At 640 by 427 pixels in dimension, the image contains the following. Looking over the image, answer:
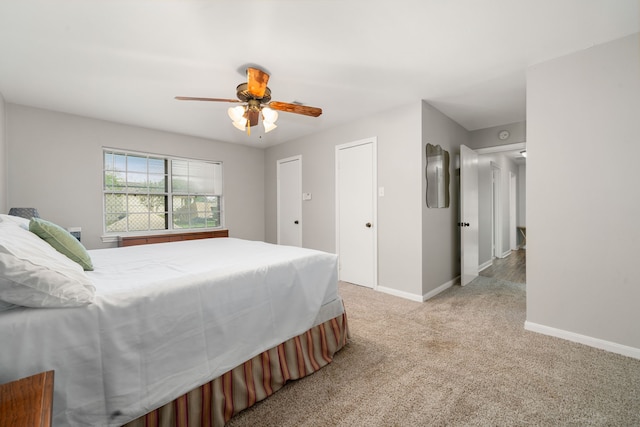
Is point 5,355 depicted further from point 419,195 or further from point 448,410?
point 419,195

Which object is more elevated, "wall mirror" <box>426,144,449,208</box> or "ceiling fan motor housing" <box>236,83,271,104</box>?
"ceiling fan motor housing" <box>236,83,271,104</box>

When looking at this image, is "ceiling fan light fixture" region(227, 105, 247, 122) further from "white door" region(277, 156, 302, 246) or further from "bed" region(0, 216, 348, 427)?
"white door" region(277, 156, 302, 246)

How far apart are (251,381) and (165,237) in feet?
10.8

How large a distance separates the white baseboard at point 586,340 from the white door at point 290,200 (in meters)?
3.33

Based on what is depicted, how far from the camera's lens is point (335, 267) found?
7.05ft

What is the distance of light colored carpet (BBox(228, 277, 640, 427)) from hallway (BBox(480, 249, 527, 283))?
1.93 m

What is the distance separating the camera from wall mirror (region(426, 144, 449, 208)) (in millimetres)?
3364

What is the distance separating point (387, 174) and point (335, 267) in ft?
6.02

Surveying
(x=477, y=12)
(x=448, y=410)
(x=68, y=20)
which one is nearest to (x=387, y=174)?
(x=477, y=12)

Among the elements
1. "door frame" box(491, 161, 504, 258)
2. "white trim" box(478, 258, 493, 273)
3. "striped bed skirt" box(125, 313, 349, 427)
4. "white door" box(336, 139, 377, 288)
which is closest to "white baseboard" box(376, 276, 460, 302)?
"white door" box(336, 139, 377, 288)

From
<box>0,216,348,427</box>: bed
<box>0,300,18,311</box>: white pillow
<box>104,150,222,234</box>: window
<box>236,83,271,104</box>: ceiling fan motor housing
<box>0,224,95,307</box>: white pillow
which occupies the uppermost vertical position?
<box>236,83,271,104</box>: ceiling fan motor housing

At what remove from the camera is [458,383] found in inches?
68.5

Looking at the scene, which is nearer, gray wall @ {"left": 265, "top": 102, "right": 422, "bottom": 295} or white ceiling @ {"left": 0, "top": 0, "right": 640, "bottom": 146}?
white ceiling @ {"left": 0, "top": 0, "right": 640, "bottom": 146}

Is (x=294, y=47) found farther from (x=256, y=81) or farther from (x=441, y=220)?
(x=441, y=220)
